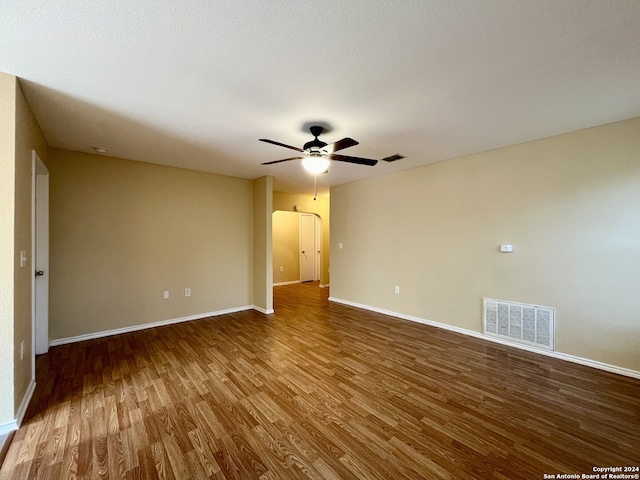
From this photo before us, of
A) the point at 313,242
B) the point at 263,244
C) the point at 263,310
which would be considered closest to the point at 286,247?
the point at 313,242

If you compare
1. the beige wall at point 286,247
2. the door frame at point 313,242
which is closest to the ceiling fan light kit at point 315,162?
the beige wall at point 286,247

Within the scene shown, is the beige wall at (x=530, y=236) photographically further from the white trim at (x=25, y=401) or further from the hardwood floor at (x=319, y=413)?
the white trim at (x=25, y=401)

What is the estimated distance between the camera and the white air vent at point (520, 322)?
306 centimetres

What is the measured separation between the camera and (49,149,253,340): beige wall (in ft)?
11.3

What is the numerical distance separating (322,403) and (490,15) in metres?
2.81

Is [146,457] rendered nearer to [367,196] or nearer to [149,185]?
[149,185]

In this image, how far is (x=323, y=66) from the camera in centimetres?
178

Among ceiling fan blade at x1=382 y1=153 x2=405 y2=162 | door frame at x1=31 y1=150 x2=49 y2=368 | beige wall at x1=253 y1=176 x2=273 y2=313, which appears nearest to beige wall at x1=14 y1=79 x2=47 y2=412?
door frame at x1=31 y1=150 x2=49 y2=368

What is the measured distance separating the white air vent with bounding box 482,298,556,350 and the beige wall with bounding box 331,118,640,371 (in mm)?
82

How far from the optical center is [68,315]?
3.43 metres

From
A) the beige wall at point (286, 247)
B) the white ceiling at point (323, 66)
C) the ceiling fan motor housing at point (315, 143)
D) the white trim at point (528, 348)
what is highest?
the white ceiling at point (323, 66)

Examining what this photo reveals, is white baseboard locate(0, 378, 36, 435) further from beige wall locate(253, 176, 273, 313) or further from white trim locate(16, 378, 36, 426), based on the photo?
beige wall locate(253, 176, 273, 313)

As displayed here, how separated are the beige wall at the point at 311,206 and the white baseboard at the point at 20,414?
4.90 meters

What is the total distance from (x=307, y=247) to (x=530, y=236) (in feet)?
19.7
